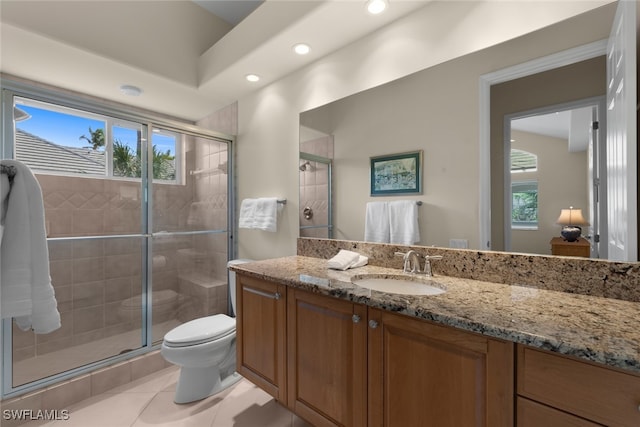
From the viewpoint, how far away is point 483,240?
133 centimetres

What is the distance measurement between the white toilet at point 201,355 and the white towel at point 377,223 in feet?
3.70

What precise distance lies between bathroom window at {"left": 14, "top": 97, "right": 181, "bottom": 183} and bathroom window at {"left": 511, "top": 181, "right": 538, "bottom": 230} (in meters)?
2.52

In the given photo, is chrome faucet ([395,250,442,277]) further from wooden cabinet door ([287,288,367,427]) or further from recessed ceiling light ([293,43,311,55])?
recessed ceiling light ([293,43,311,55])

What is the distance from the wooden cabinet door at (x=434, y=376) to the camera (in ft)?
2.59

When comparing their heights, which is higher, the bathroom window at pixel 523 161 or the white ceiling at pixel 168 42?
the white ceiling at pixel 168 42

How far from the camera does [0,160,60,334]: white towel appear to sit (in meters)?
1.04

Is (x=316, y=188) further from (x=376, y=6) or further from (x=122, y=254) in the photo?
(x=122, y=254)

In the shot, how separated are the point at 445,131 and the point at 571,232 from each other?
2.25 ft

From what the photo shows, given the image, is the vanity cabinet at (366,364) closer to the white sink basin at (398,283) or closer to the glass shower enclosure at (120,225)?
the white sink basin at (398,283)

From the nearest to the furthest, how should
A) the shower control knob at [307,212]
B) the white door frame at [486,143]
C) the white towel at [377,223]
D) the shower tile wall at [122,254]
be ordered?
the white door frame at [486,143]
the white towel at [377,223]
the shower control knob at [307,212]
the shower tile wall at [122,254]

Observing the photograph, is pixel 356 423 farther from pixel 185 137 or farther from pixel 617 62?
pixel 185 137

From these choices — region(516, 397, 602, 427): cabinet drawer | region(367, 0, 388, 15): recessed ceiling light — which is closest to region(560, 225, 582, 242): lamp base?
region(516, 397, 602, 427): cabinet drawer

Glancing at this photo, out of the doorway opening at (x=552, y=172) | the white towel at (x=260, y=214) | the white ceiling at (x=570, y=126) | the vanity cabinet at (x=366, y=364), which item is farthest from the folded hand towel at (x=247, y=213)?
the white ceiling at (x=570, y=126)

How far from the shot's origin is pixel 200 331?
1.85 m
